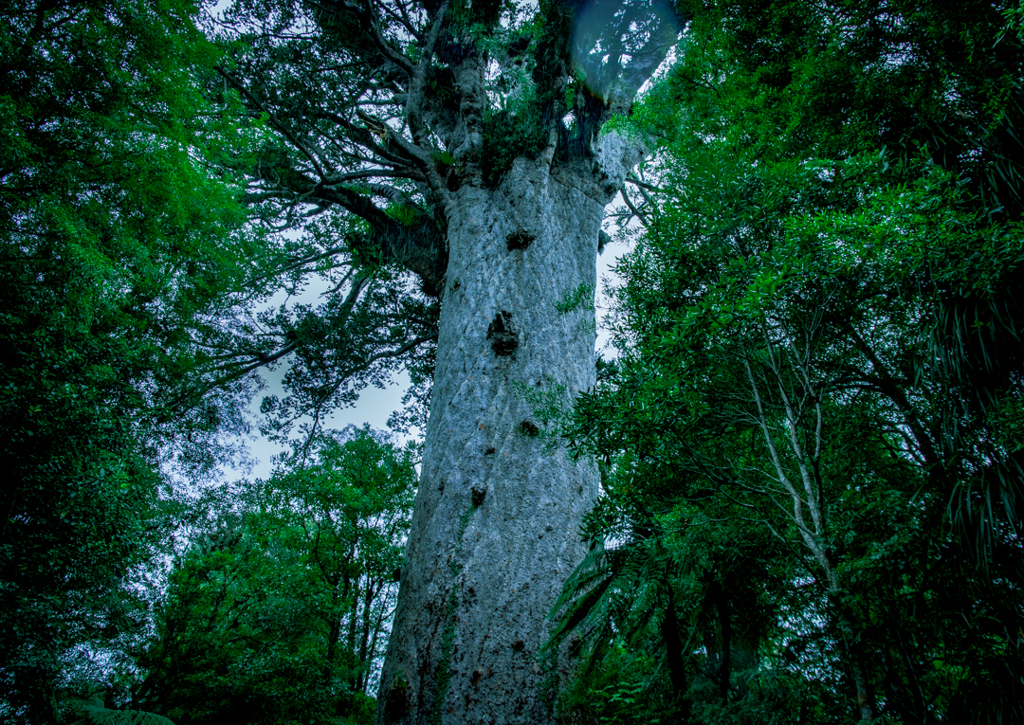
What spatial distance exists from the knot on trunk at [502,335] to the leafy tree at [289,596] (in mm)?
1896

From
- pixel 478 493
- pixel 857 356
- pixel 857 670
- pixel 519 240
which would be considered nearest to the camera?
pixel 857 670

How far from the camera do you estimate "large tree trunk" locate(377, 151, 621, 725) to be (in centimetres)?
274

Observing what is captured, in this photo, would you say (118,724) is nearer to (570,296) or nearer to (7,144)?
(7,144)

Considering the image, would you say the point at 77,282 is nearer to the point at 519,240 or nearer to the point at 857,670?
the point at 519,240

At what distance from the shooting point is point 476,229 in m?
5.21

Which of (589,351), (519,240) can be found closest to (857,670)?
(589,351)

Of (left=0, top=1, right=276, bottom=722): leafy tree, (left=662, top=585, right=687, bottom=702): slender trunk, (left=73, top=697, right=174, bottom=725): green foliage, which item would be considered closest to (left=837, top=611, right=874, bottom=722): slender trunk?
(left=662, top=585, right=687, bottom=702): slender trunk

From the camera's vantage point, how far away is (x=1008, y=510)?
2152 millimetres

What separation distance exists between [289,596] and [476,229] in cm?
555

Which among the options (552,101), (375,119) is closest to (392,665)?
(552,101)

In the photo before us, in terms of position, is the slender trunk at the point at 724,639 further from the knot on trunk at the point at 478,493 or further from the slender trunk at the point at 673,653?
the knot on trunk at the point at 478,493

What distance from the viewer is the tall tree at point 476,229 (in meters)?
2.94

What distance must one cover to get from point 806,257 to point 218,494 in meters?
9.61

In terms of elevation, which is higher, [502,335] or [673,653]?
[502,335]
